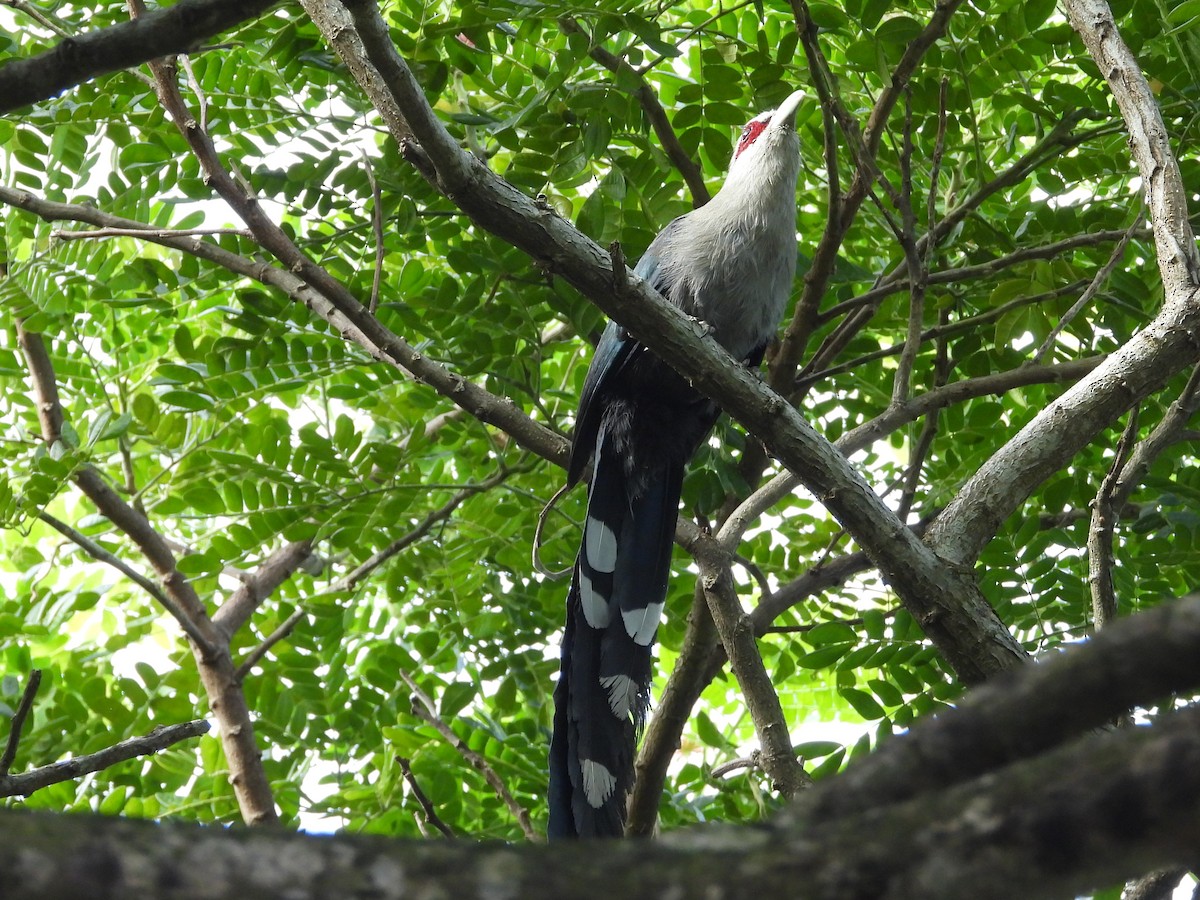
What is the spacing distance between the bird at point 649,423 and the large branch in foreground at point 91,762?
94cm

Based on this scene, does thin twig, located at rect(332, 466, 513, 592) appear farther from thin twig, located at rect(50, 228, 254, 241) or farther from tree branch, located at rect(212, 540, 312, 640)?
thin twig, located at rect(50, 228, 254, 241)

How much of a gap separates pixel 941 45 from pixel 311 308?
5.64 ft

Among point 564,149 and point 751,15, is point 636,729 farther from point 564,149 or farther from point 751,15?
point 751,15

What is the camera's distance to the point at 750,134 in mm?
3254

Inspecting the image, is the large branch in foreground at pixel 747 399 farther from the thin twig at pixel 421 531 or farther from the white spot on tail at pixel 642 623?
the thin twig at pixel 421 531

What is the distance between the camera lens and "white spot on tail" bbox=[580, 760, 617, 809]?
233 cm

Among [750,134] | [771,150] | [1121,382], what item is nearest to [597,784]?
[1121,382]

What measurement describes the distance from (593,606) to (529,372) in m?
0.71

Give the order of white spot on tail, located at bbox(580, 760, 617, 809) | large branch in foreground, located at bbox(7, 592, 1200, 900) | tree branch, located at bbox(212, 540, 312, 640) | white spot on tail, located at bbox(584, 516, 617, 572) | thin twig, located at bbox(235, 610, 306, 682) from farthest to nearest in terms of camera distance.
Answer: tree branch, located at bbox(212, 540, 312, 640) < thin twig, located at bbox(235, 610, 306, 682) < white spot on tail, located at bbox(584, 516, 617, 572) < white spot on tail, located at bbox(580, 760, 617, 809) < large branch in foreground, located at bbox(7, 592, 1200, 900)

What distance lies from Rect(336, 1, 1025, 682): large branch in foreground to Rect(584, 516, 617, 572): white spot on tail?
32.7 inches

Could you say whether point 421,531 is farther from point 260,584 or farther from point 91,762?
point 91,762

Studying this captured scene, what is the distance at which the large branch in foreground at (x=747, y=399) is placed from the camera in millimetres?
1824

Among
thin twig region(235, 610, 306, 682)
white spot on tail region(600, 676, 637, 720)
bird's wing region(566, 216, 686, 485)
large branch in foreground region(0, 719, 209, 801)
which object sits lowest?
large branch in foreground region(0, 719, 209, 801)

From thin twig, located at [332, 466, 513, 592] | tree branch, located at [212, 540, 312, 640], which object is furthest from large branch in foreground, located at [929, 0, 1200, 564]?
tree branch, located at [212, 540, 312, 640]
